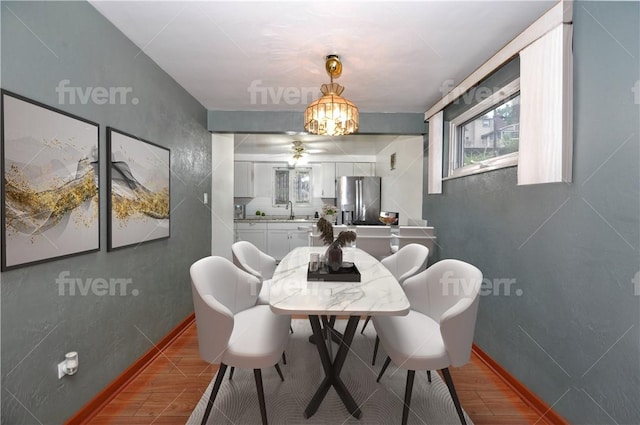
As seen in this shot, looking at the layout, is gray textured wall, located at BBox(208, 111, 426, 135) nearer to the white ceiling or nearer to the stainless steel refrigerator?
the white ceiling

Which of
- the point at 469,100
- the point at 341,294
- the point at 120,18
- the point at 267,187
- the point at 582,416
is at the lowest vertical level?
the point at 582,416

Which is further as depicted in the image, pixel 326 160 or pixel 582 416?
pixel 326 160

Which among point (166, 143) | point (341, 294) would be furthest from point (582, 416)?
point (166, 143)

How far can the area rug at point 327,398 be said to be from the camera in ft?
5.80

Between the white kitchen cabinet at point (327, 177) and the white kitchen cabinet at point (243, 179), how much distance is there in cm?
155

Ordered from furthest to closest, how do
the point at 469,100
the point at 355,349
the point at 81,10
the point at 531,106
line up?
the point at 469,100 → the point at 355,349 → the point at 531,106 → the point at 81,10

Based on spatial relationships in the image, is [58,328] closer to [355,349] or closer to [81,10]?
[81,10]

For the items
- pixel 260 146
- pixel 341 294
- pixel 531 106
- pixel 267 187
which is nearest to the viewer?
pixel 341 294

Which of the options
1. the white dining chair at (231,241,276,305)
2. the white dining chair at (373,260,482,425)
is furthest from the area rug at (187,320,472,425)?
the white dining chair at (231,241,276,305)

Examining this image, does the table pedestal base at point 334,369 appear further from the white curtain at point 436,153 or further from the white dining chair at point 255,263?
the white curtain at point 436,153

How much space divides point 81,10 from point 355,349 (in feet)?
9.73

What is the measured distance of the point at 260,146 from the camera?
5.82 metres

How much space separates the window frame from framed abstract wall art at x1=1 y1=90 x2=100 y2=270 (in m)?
2.75

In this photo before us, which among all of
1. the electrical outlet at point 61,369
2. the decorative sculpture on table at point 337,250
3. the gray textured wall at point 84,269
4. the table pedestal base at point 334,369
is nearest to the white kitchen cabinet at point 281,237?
the gray textured wall at point 84,269
